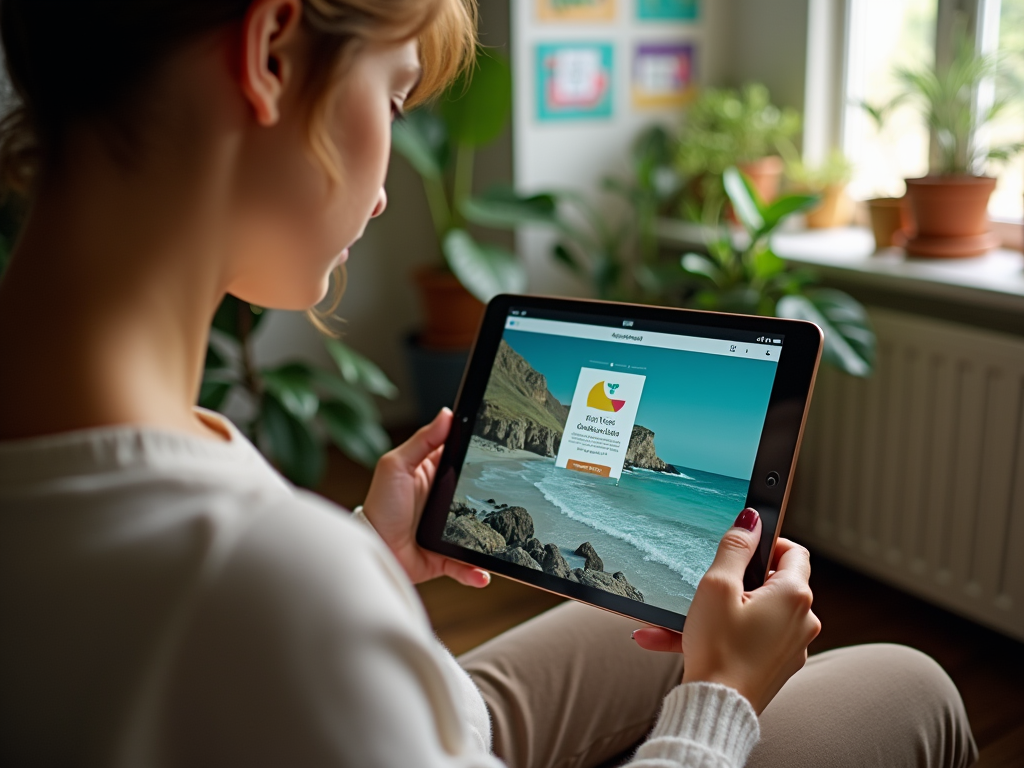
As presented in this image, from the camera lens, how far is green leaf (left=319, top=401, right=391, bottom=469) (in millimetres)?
2219

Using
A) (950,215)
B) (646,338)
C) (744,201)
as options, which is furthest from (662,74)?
(646,338)

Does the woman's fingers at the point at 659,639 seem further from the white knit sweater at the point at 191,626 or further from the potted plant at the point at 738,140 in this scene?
the potted plant at the point at 738,140

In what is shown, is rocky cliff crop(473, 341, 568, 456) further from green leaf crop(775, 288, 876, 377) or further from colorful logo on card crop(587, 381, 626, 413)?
green leaf crop(775, 288, 876, 377)

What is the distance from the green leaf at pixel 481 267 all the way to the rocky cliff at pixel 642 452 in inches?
54.4

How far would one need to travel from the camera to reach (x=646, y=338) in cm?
83

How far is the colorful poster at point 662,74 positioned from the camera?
252 cm

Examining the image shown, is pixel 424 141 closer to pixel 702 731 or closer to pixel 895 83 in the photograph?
pixel 895 83

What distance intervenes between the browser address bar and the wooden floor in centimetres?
111

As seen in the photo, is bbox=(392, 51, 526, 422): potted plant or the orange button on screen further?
bbox=(392, 51, 526, 422): potted plant

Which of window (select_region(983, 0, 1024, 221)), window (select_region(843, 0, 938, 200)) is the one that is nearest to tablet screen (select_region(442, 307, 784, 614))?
window (select_region(983, 0, 1024, 221))

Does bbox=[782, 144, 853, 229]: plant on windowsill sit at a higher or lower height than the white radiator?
higher

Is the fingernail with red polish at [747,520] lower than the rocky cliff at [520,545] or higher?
higher

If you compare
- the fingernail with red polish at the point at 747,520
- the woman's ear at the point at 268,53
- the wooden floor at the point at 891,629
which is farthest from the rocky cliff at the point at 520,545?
the wooden floor at the point at 891,629

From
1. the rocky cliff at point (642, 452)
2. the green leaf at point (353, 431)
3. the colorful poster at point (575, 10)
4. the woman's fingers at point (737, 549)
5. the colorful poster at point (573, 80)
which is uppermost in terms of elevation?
the colorful poster at point (575, 10)
